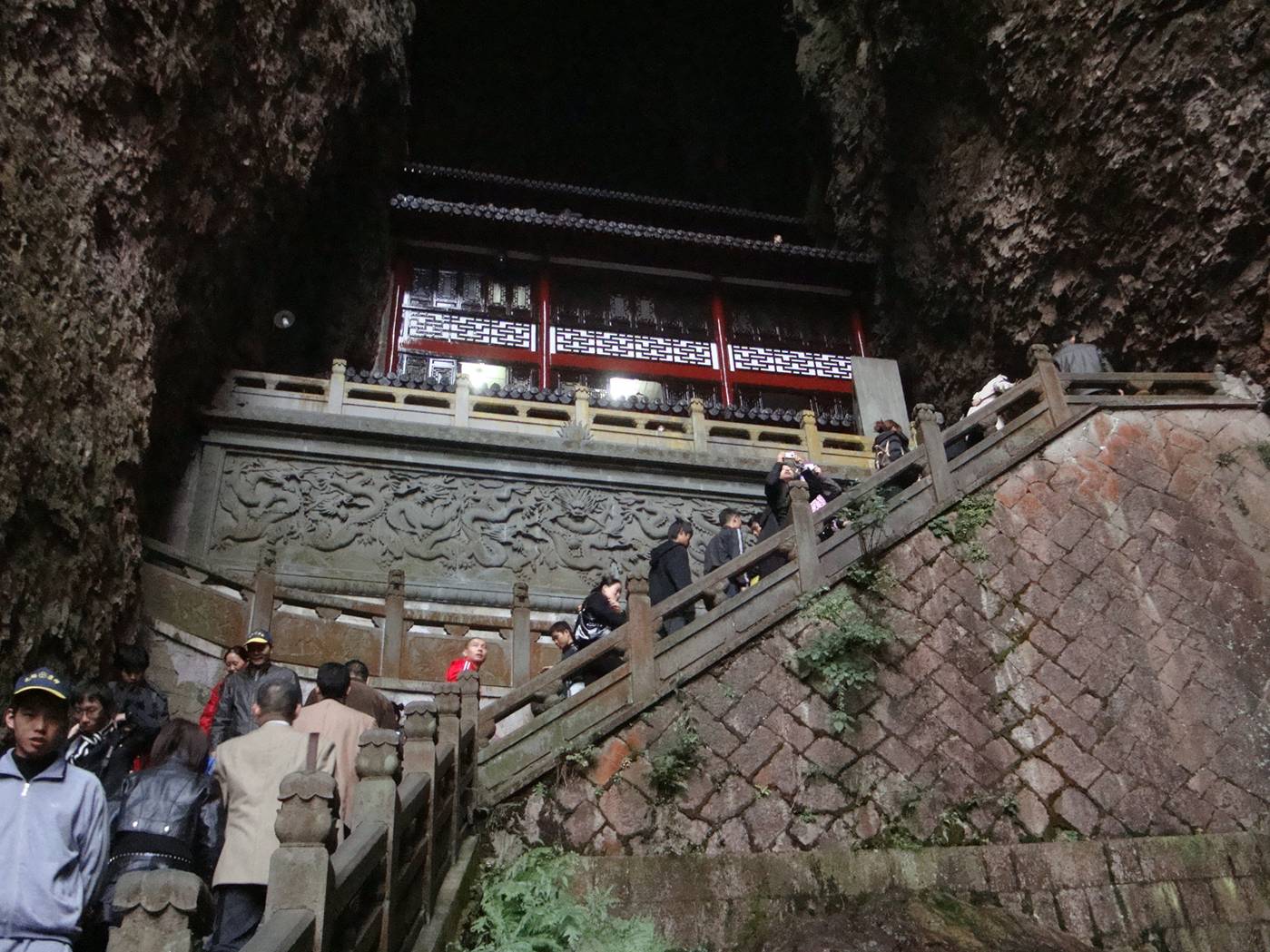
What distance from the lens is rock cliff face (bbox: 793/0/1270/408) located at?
9.90 meters

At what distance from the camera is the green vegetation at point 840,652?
670cm

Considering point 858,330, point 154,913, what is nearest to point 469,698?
point 154,913

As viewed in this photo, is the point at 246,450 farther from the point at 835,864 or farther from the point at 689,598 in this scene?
the point at 835,864

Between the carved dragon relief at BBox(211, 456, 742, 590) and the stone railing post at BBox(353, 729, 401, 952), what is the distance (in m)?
8.48

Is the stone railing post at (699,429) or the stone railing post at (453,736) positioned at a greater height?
the stone railing post at (699,429)

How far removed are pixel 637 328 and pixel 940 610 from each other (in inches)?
456

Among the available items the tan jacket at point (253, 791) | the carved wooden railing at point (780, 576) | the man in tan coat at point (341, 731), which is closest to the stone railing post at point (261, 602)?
the carved wooden railing at point (780, 576)

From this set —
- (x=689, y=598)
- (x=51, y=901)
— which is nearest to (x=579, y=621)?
(x=689, y=598)

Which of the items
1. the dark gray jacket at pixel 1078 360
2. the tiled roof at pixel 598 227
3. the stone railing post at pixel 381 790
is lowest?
the stone railing post at pixel 381 790

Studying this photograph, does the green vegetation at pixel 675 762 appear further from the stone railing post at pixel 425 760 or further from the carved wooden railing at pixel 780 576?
the stone railing post at pixel 425 760

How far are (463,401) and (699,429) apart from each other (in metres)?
3.52

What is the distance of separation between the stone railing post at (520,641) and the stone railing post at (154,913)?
258 inches

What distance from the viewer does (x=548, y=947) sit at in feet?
16.0

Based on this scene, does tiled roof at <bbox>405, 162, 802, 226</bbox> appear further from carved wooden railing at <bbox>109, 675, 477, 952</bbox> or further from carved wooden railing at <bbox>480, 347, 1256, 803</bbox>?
carved wooden railing at <bbox>109, 675, 477, 952</bbox>
